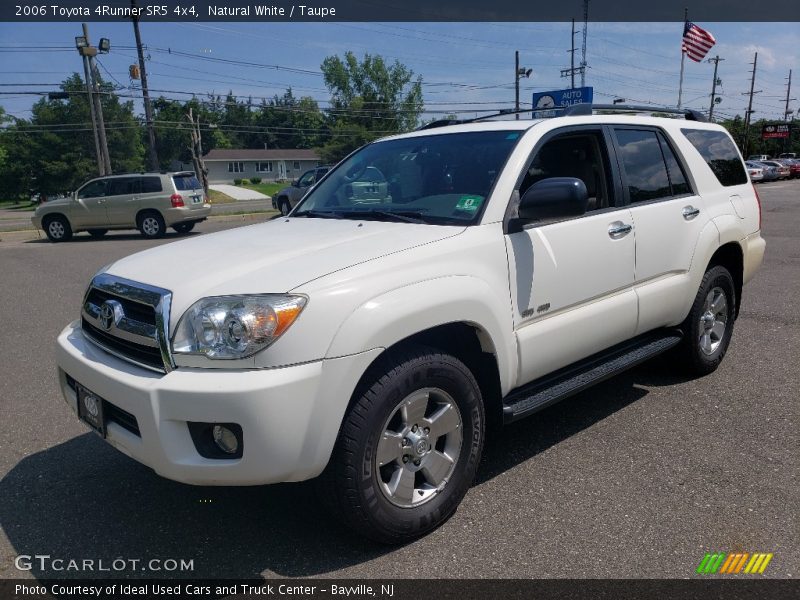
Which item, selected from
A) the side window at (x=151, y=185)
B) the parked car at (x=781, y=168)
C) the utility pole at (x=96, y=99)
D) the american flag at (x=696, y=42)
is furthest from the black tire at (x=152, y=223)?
the parked car at (x=781, y=168)

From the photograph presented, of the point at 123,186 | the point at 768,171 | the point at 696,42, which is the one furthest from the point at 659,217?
the point at 768,171

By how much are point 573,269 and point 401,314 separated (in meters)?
1.29

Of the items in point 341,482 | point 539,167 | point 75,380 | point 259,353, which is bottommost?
point 341,482

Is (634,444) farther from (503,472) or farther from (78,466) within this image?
(78,466)

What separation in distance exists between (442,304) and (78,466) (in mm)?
2366

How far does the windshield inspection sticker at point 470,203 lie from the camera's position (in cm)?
321

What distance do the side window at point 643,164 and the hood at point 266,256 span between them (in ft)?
5.19

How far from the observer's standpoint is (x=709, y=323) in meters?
4.78

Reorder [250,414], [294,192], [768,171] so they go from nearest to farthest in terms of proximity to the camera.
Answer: [250,414]
[294,192]
[768,171]

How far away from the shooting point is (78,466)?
3605 mm

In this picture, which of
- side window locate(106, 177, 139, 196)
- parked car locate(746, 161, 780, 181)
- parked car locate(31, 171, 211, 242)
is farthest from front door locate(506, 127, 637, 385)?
parked car locate(746, 161, 780, 181)

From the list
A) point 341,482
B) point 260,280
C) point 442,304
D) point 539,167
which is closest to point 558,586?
point 341,482

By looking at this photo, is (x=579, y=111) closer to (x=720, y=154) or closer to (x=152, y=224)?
(x=720, y=154)

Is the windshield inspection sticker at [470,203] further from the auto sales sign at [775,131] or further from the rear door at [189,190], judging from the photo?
the auto sales sign at [775,131]
